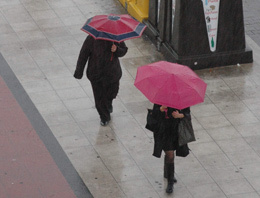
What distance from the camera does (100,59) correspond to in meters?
11.2

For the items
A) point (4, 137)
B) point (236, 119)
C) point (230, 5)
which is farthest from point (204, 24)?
point (4, 137)

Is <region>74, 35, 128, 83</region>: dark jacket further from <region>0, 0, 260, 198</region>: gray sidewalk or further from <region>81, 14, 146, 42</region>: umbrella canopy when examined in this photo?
<region>0, 0, 260, 198</region>: gray sidewalk

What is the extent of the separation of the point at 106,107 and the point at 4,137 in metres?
1.73

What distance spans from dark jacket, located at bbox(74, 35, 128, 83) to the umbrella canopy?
14.7 inches

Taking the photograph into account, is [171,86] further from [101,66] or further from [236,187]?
[101,66]

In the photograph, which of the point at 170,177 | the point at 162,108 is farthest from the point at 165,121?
the point at 170,177

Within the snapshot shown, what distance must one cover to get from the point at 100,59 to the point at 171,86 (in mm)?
2356

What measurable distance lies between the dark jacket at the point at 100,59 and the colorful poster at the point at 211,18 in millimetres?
2731

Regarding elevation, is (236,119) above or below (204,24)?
below

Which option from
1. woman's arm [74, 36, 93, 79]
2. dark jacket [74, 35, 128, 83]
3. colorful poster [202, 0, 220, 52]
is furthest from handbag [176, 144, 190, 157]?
colorful poster [202, 0, 220, 52]

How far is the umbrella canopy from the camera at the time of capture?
1062 cm

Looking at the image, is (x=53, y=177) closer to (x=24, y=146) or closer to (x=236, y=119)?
(x=24, y=146)

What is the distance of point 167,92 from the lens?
910 cm

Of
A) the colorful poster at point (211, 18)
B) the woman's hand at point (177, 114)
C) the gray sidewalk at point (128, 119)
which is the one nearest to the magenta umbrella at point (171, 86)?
the woman's hand at point (177, 114)
